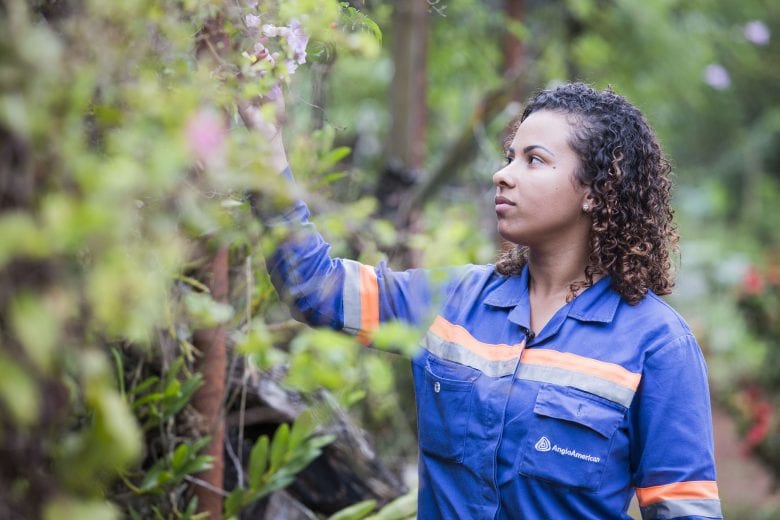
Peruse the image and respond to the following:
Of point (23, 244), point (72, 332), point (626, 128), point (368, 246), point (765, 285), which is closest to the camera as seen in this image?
point (23, 244)

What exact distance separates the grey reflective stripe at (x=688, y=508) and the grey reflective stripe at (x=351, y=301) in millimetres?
792

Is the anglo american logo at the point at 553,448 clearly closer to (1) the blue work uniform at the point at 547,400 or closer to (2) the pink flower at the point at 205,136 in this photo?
(1) the blue work uniform at the point at 547,400

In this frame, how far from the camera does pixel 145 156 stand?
997 millimetres

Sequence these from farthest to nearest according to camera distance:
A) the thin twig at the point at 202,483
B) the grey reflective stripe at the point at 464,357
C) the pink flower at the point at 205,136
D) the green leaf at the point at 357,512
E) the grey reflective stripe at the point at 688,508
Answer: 1. the green leaf at the point at 357,512
2. the thin twig at the point at 202,483
3. the grey reflective stripe at the point at 464,357
4. the grey reflective stripe at the point at 688,508
5. the pink flower at the point at 205,136

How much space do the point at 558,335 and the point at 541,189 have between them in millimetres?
345

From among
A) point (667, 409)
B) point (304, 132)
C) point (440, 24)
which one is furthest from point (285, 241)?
point (440, 24)

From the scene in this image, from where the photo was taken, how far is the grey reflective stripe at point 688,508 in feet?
6.60

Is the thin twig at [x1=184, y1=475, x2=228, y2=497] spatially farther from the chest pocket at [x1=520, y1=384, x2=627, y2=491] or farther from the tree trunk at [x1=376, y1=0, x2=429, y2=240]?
the tree trunk at [x1=376, y1=0, x2=429, y2=240]

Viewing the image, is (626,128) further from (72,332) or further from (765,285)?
(765,285)

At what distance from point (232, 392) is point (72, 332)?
1748 mm

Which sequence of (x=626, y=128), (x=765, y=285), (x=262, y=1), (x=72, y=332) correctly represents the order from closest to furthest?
1. (x=72, y=332)
2. (x=262, y=1)
3. (x=626, y=128)
4. (x=765, y=285)

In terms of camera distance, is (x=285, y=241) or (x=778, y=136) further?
(x=778, y=136)

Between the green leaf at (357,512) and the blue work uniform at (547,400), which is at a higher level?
the blue work uniform at (547,400)

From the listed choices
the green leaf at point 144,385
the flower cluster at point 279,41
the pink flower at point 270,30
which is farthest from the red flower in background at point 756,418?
the pink flower at point 270,30
